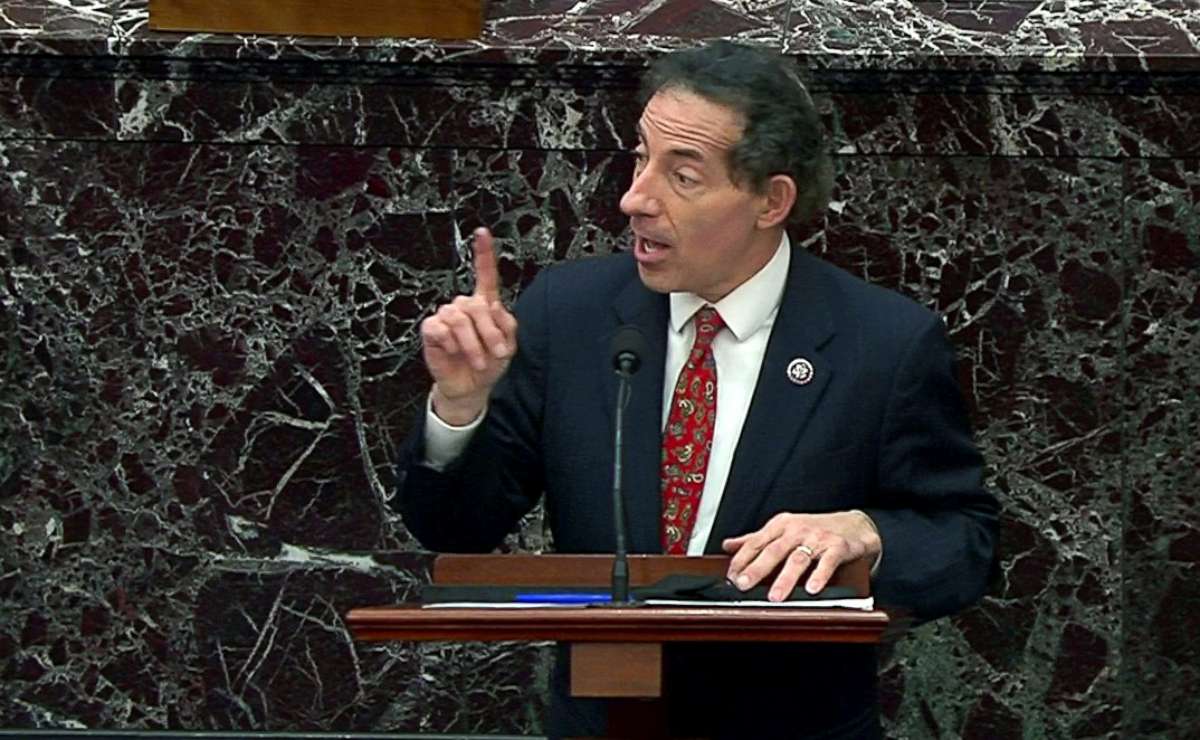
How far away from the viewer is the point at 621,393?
379cm

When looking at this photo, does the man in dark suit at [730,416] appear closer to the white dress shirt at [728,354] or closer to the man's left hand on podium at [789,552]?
the white dress shirt at [728,354]

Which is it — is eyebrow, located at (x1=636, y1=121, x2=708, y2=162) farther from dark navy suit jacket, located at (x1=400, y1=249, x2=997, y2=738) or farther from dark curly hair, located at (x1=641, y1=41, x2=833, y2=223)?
dark navy suit jacket, located at (x1=400, y1=249, x2=997, y2=738)

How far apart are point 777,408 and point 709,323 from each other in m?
0.19

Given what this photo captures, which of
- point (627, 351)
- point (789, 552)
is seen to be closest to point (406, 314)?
point (627, 351)

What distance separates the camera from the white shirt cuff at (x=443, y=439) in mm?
3947

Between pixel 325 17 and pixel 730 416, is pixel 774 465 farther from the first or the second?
pixel 325 17

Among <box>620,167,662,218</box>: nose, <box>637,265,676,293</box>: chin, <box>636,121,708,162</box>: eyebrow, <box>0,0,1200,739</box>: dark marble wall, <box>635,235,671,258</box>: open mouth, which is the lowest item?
<box>0,0,1200,739</box>: dark marble wall

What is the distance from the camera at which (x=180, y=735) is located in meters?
6.08

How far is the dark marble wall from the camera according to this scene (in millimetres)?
5973

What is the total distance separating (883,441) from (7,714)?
277cm

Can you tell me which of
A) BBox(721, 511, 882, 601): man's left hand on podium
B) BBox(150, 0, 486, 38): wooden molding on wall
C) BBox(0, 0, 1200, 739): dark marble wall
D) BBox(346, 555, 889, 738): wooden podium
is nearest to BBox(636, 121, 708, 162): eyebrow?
BBox(721, 511, 882, 601): man's left hand on podium

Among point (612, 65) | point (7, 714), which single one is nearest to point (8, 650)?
point (7, 714)

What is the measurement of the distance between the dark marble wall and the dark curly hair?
5.43 ft

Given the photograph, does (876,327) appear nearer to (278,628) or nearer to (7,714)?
(278,628)
